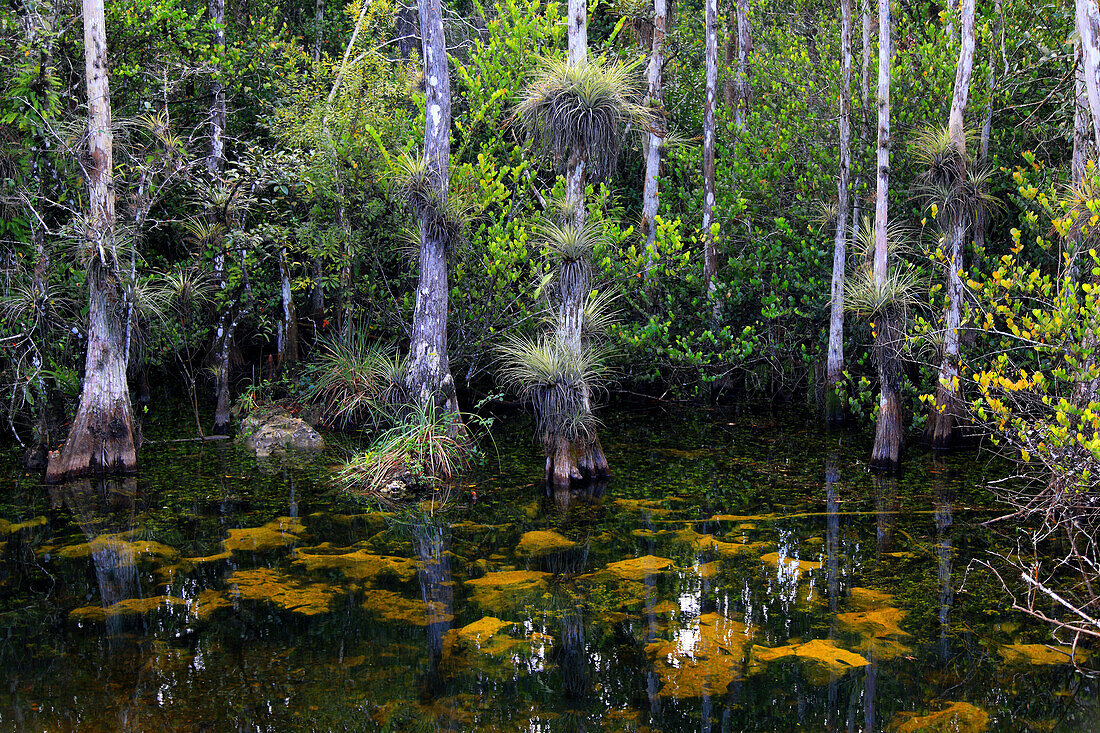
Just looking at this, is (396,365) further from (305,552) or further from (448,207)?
(305,552)

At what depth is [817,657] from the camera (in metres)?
5.61

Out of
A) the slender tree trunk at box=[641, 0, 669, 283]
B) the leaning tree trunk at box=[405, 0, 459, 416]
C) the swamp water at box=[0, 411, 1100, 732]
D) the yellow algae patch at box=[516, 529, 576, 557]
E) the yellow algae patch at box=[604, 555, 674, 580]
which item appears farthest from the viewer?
the slender tree trunk at box=[641, 0, 669, 283]

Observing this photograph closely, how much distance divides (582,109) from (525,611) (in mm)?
5465

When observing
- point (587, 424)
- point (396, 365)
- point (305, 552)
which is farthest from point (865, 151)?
point (305, 552)

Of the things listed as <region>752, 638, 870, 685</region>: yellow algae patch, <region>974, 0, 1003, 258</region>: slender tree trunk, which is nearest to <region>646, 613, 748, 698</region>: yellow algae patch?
<region>752, 638, 870, 685</region>: yellow algae patch

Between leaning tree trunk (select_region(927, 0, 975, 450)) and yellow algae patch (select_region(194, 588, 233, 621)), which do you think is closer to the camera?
yellow algae patch (select_region(194, 588, 233, 621))

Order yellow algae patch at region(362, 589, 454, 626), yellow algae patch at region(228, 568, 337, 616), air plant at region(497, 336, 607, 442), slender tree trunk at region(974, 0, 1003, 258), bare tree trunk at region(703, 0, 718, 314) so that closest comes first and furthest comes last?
1. yellow algae patch at region(362, 589, 454, 626)
2. yellow algae patch at region(228, 568, 337, 616)
3. air plant at region(497, 336, 607, 442)
4. slender tree trunk at region(974, 0, 1003, 258)
5. bare tree trunk at region(703, 0, 718, 314)

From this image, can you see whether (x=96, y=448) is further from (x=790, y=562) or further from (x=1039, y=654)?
(x=1039, y=654)

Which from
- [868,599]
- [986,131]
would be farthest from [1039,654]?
[986,131]

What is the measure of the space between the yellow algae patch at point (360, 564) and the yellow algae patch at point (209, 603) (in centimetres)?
85

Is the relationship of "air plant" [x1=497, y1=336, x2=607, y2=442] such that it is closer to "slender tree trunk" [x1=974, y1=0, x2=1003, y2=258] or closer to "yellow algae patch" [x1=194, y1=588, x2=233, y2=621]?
"yellow algae patch" [x1=194, y1=588, x2=233, y2=621]

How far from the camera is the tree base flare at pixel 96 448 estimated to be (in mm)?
10477

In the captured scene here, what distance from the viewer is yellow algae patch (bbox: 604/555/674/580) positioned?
7293 mm

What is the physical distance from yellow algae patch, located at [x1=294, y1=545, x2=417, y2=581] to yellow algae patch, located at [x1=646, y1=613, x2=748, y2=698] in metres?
2.55
